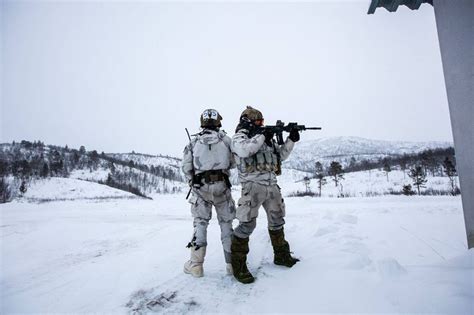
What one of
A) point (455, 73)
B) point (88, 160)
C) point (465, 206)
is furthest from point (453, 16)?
point (88, 160)

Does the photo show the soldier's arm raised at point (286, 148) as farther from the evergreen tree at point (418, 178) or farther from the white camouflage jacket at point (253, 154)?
the evergreen tree at point (418, 178)

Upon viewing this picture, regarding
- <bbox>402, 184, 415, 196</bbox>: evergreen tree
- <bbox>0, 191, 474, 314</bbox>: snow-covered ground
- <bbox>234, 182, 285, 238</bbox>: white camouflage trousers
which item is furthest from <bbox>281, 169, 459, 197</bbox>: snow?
<bbox>234, 182, 285, 238</bbox>: white camouflage trousers

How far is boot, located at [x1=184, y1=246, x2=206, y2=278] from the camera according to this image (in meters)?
2.88

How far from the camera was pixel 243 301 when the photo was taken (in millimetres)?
2275

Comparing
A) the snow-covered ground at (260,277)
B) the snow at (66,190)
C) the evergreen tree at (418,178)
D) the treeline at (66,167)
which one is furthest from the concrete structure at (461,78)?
the treeline at (66,167)

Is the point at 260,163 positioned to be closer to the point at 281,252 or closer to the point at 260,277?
the point at 281,252

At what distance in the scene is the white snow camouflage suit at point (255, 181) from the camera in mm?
3020

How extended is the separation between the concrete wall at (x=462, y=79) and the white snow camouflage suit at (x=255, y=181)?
2127mm

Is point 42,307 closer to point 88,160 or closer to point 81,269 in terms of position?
point 81,269

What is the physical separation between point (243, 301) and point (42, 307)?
5.71ft

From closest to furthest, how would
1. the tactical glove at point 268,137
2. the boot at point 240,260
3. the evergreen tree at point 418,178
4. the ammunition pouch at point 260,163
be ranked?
the boot at point 240,260 → the ammunition pouch at point 260,163 → the tactical glove at point 268,137 → the evergreen tree at point 418,178

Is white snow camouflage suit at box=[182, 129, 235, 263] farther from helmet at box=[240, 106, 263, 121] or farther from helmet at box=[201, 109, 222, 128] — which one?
helmet at box=[240, 106, 263, 121]

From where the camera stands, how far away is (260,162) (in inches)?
124

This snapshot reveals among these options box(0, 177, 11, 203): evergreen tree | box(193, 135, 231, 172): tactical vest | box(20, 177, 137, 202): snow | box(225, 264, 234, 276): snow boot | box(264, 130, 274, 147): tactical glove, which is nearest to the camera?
box(225, 264, 234, 276): snow boot
